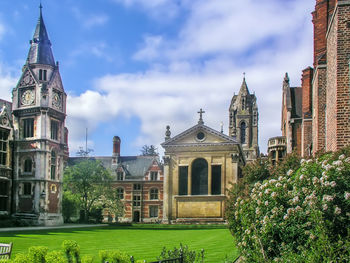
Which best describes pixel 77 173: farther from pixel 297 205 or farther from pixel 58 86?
pixel 297 205

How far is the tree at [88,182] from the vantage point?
5500 cm

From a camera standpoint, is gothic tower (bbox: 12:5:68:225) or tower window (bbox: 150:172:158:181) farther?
tower window (bbox: 150:172:158:181)

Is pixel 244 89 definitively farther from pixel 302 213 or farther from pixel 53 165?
pixel 302 213

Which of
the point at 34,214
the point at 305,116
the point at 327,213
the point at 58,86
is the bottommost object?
the point at 34,214

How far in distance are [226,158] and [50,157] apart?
68.4 feet

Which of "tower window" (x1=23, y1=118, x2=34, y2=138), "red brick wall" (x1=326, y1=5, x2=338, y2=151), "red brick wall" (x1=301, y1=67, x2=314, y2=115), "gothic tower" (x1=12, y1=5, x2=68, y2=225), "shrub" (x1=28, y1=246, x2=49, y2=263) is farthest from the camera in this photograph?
"tower window" (x1=23, y1=118, x2=34, y2=138)

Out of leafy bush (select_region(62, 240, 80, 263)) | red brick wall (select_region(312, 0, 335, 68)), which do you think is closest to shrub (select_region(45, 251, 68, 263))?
leafy bush (select_region(62, 240, 80, 263))

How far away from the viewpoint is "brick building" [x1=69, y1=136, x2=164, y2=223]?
6969 centimetres

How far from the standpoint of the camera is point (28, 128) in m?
44.2

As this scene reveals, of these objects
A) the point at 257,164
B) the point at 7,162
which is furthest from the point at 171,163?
the point at 257,164

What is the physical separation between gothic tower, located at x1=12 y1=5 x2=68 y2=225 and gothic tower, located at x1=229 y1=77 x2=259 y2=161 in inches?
1998

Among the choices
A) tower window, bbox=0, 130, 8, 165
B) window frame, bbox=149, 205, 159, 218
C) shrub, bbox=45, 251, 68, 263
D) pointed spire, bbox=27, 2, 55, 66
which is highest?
pointed spire, bbox=27, 2, 55, 66

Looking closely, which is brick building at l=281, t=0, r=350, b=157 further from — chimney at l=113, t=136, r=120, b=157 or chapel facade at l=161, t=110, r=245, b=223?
chimney at l=113, t=136, r=120, b=157

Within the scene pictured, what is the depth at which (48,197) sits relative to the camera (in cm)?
4325
